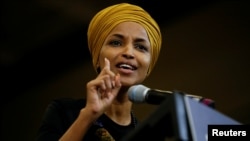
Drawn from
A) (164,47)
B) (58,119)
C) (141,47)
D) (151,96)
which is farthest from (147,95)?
(164,47)

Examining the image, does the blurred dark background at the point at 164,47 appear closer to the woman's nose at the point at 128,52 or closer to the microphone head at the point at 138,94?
the woman's nose at the point at 128,52

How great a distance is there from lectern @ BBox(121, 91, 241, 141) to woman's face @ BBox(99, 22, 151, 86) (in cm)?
69

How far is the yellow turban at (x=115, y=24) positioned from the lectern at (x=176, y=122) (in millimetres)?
823

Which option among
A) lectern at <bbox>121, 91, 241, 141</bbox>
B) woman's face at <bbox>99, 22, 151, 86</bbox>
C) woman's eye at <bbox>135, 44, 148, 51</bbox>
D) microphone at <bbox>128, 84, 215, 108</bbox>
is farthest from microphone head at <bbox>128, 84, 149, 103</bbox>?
woman's eye at <bbox>135, 44, 148, 51</bbox>

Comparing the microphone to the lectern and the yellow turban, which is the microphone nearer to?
the lectern

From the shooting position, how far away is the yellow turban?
5.75 feet

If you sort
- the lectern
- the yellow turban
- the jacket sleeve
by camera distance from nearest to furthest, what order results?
the lectern
the jacket sleeve
the yellow turban

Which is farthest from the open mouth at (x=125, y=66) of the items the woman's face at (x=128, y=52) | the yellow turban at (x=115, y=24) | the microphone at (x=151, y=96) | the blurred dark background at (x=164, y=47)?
the blurred dark background at (x=164, y=47)

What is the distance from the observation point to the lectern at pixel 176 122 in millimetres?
881

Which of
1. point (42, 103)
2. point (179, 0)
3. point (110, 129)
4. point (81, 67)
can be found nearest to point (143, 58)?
point (110, 129)

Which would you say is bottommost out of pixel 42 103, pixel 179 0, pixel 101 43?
pixel 42 103

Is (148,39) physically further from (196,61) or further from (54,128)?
(196,61)

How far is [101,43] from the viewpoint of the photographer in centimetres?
176

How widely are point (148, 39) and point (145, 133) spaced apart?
854mm
